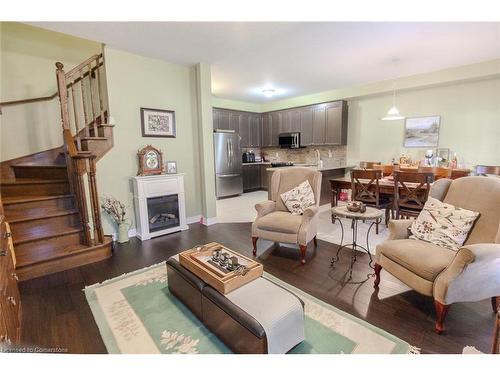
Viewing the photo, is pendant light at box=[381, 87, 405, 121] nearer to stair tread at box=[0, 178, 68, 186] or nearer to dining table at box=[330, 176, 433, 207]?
dining table at box=[330, 176, 433, 207]

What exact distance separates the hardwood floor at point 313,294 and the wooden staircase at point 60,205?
6.9 inches

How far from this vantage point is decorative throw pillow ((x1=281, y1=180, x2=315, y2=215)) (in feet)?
10.2

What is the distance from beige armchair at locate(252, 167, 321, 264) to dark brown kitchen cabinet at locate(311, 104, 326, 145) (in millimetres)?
3343

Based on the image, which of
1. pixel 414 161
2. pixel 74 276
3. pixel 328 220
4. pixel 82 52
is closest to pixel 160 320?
pixel 74 276

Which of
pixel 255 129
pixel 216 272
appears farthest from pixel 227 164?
pixel 216 272

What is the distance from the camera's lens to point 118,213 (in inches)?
136

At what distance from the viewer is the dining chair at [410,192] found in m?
3.39

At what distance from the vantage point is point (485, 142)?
4.35 m

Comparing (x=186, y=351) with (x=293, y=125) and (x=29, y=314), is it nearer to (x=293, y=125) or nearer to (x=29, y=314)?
(x=29, y=314)

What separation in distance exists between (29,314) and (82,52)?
4008 mm

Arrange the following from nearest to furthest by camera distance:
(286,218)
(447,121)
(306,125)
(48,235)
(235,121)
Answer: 1. (48,235)
2. (286,218)
3. (447,121)
4. (306,125)
5. (235,121)

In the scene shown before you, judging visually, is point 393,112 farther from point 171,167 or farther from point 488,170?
point 171,167

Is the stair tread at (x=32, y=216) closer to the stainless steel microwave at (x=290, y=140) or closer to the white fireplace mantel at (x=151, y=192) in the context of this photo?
the white fireplace mantel at (x=151, y=192)

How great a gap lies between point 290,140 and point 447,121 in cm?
344
